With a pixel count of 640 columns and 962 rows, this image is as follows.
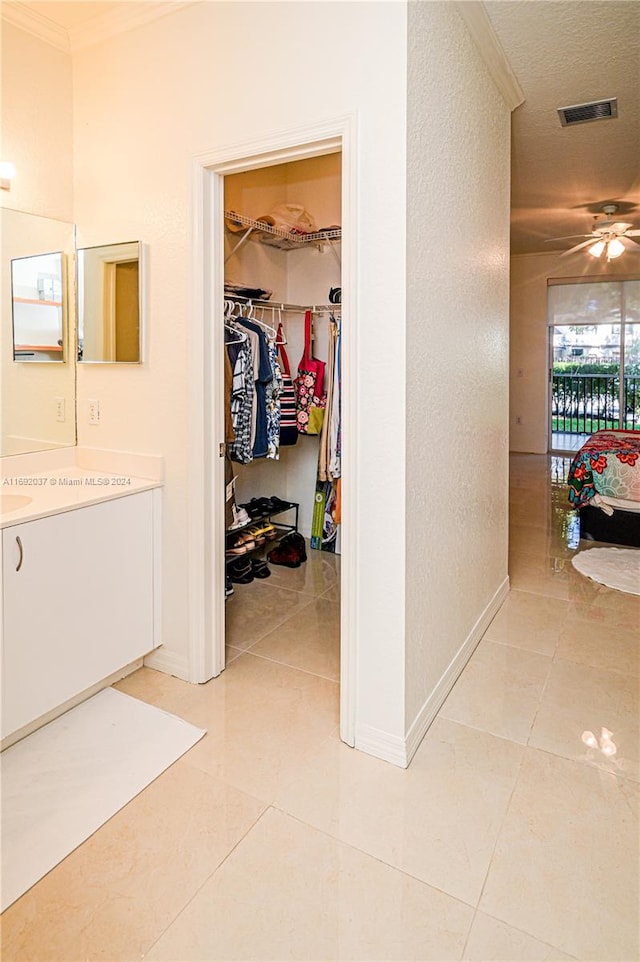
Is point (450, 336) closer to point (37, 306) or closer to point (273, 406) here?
point (273, 406)

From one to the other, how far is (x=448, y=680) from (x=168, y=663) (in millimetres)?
1190

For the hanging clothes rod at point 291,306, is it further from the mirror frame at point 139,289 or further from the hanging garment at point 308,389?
the mirror frame at point 139,289

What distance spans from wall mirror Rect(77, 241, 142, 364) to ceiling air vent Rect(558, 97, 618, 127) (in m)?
2.66

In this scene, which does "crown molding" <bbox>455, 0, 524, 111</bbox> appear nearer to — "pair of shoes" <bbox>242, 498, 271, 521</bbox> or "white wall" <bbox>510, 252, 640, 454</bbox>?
"pair of shoes" <bbox>242, 498, 271, 521</bbox>

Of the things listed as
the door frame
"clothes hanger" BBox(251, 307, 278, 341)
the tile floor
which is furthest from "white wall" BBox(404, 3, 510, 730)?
"clothes hanger" BBox(251, 307, 278, 341)

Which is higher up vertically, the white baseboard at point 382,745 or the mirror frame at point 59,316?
the mirror frame at point 59,316

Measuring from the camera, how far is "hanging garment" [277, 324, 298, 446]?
3955 mm

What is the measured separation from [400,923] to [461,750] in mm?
727

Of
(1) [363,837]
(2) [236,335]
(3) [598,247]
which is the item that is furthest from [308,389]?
(3) [598,247]

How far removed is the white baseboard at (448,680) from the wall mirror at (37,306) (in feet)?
7.01

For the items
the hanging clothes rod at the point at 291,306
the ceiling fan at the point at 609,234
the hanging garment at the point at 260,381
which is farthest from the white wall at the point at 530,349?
the hanging garment at the point at 260,381

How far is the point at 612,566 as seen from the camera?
13.2 ft

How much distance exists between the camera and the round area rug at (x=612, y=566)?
12.1 feet

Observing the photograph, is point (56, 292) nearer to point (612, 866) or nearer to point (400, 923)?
point (400, 923)
